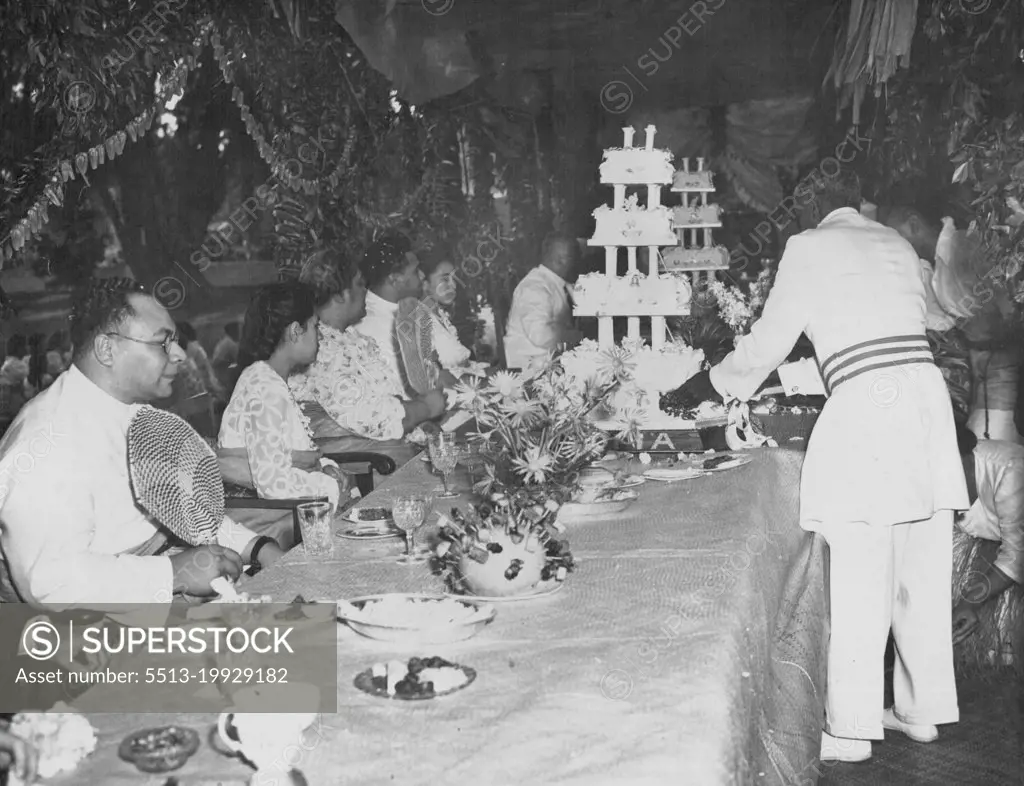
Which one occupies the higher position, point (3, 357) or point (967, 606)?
point (3, 357)

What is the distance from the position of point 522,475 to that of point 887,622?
1.40 meters

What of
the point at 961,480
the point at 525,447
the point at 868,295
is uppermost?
the point at 868,295

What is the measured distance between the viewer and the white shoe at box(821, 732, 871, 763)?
118 inches

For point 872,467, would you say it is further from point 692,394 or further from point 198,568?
point 198,568

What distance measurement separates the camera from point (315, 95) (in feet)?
18.2

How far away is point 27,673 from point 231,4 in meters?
3.40

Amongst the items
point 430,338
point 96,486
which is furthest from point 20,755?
point 430,338

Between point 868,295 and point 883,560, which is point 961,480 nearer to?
point 883,560

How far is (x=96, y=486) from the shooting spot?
8.16ft

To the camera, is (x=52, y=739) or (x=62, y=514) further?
(x=62, y=514)

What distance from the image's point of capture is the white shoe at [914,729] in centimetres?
316

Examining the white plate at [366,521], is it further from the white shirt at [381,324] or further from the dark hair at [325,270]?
the dark hair at [325,270]

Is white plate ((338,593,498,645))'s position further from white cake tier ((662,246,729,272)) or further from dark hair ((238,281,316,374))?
white cake tier ((662,246,729,272))

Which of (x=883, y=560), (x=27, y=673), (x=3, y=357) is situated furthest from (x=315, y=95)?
(x=27, y=673)
